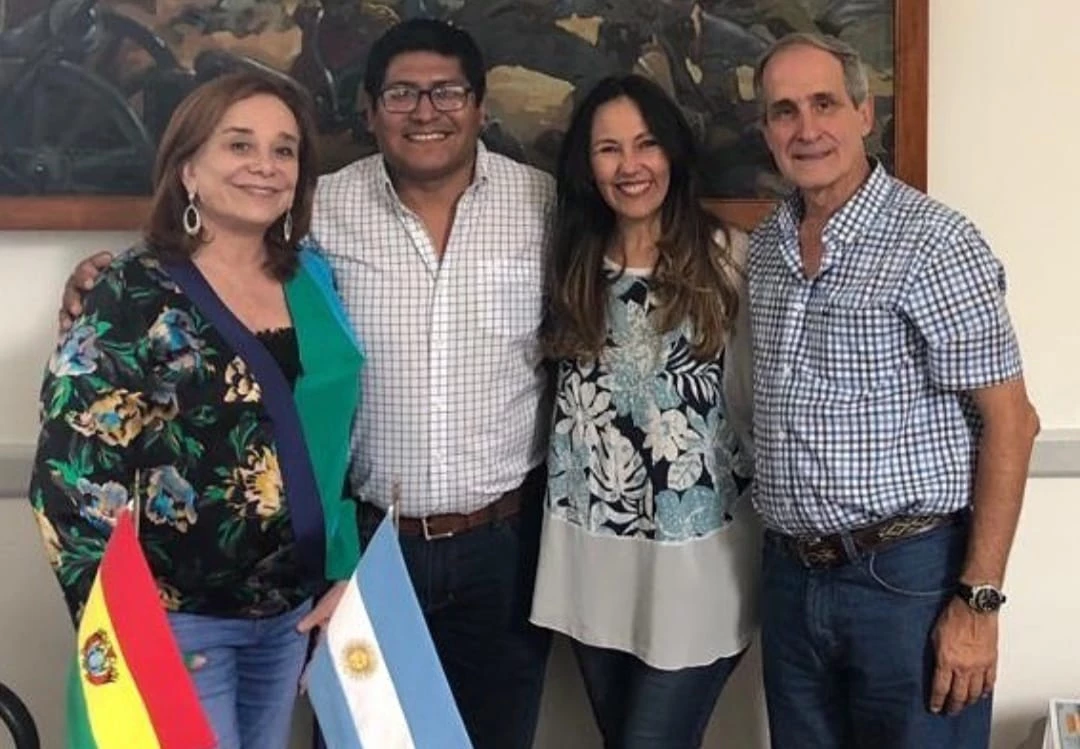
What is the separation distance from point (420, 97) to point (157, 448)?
630 millimetres

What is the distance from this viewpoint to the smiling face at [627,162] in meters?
1.72

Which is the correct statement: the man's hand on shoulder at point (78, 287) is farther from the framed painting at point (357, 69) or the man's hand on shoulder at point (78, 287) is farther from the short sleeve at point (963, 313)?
A: the short sleeve at point (963, 313)

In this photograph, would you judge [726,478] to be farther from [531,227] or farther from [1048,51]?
[1048,51]

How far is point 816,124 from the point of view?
159cm

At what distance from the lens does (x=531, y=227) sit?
72.9 inches

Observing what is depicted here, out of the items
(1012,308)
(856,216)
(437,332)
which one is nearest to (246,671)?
(437,332)

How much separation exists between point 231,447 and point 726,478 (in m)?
0.67

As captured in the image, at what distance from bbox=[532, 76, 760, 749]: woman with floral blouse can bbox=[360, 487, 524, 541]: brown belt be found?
88mm

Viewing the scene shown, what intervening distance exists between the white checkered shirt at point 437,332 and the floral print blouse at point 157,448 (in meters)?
0.28

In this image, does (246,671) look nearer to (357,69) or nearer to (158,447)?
(158,447)

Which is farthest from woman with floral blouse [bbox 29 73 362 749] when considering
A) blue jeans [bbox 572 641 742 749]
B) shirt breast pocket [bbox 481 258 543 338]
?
blue jeans [bbox 572 641 742 749]

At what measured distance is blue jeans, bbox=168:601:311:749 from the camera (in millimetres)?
1559

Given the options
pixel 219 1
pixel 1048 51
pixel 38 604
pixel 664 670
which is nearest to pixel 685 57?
pixel 1048 51

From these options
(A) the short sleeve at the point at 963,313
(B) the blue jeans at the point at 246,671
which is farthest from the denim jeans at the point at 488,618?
(A) the short sleeve at the point at 963,313
